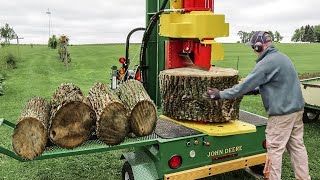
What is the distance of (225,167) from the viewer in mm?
4480

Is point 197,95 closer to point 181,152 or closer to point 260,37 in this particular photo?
point 181,152

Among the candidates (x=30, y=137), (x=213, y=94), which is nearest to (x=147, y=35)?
(x=213, y=94)

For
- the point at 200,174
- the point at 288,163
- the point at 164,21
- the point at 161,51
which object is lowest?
the point at 288,163

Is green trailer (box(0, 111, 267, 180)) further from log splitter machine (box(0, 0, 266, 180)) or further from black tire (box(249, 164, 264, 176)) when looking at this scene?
black tire (box(249, 164, 264, 176))

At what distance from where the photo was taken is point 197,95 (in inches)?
186

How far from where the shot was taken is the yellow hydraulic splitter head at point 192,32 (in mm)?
4875

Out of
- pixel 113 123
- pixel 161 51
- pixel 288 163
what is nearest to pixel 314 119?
pixel 288 163

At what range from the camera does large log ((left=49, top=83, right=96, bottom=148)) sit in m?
3.81

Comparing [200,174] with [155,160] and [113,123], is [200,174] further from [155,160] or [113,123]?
[113,123]

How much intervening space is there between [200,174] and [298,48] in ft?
118

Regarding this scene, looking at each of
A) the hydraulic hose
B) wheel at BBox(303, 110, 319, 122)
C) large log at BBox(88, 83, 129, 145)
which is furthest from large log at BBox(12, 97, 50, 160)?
wheel at BBox(303, 110, 319, 122)

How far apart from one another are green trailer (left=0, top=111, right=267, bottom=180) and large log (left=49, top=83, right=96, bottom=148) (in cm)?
10

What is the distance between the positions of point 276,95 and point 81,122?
88.2 inches

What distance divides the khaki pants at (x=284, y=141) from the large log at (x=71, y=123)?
2.11m
